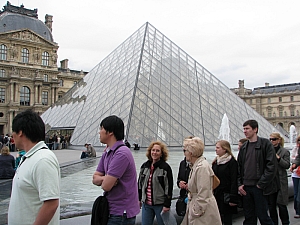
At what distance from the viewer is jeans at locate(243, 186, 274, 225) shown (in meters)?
3.96

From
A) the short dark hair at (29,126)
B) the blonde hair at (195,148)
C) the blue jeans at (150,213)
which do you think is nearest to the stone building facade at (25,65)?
the blue jeans at (150,213)

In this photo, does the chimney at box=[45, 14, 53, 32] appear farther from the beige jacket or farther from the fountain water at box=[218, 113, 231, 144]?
the beige jacket

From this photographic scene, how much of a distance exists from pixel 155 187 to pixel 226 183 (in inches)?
39.7

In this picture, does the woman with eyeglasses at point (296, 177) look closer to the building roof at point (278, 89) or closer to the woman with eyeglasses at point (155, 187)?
the woman with eyeglasses at point (155, 187)

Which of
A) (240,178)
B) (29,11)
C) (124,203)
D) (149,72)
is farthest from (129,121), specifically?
(29,11)

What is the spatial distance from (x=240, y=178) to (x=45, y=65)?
54.4 m

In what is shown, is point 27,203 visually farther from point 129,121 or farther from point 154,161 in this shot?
point 129,121

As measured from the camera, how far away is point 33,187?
6.51 ft

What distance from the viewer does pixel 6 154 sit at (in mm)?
7480

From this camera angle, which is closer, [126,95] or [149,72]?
[126,95]

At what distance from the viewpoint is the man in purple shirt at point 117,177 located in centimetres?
257

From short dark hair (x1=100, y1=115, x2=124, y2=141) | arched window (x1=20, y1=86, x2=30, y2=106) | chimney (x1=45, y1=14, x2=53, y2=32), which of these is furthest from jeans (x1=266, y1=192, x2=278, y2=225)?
chimney (x1=45, y1=14, x2=53, y2=32)

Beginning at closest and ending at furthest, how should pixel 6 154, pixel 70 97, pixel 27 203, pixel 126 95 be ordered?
1. pixel 27 203
2. pixel 6 154
3. pixel 126 95
4. pixel 70 97

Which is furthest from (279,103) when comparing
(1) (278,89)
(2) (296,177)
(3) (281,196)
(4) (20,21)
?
(3) (281,196)
